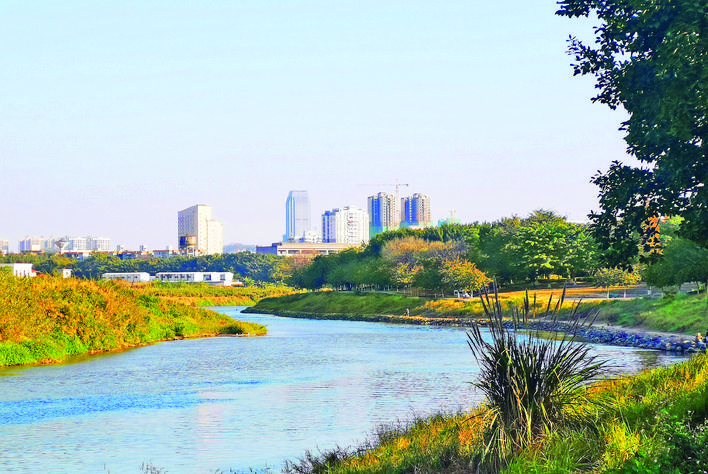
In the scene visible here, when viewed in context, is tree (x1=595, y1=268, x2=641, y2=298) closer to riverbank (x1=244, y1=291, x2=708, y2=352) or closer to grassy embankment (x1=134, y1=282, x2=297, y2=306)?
riverbank (x1=244, y1=291, x2=708, y2=352)

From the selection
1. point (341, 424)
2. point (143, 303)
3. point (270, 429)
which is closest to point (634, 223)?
point (341, 424)

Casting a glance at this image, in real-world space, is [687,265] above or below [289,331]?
above

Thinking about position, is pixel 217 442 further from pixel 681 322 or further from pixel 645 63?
pixel 681 322

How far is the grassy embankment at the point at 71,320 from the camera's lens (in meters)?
51.4

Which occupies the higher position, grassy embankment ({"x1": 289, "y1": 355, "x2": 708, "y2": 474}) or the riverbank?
grassy embankment ({"x1": 289, "y1": 355, "x2": 708, "y2": 474})

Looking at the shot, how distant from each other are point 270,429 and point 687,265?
4875 centimetres

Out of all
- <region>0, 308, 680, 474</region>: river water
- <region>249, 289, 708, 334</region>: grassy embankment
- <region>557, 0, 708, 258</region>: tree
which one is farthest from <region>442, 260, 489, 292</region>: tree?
<region>557, 0, 708, 258</region>: tree

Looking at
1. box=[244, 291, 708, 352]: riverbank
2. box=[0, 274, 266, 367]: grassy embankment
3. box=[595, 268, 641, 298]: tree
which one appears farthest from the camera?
box=[595, 268, 641, 298]: tree

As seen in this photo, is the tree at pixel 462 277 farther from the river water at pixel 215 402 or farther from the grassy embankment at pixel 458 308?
the river water at pixel 215 402

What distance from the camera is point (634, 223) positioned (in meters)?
29.2

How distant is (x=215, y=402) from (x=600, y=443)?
24.0 meters

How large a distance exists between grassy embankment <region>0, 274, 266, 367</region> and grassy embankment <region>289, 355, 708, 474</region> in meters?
34.5

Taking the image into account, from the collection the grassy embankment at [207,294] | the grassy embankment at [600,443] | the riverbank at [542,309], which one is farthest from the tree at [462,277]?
the grassy embankment at [600,443]

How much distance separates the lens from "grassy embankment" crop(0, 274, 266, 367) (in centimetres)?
5144
